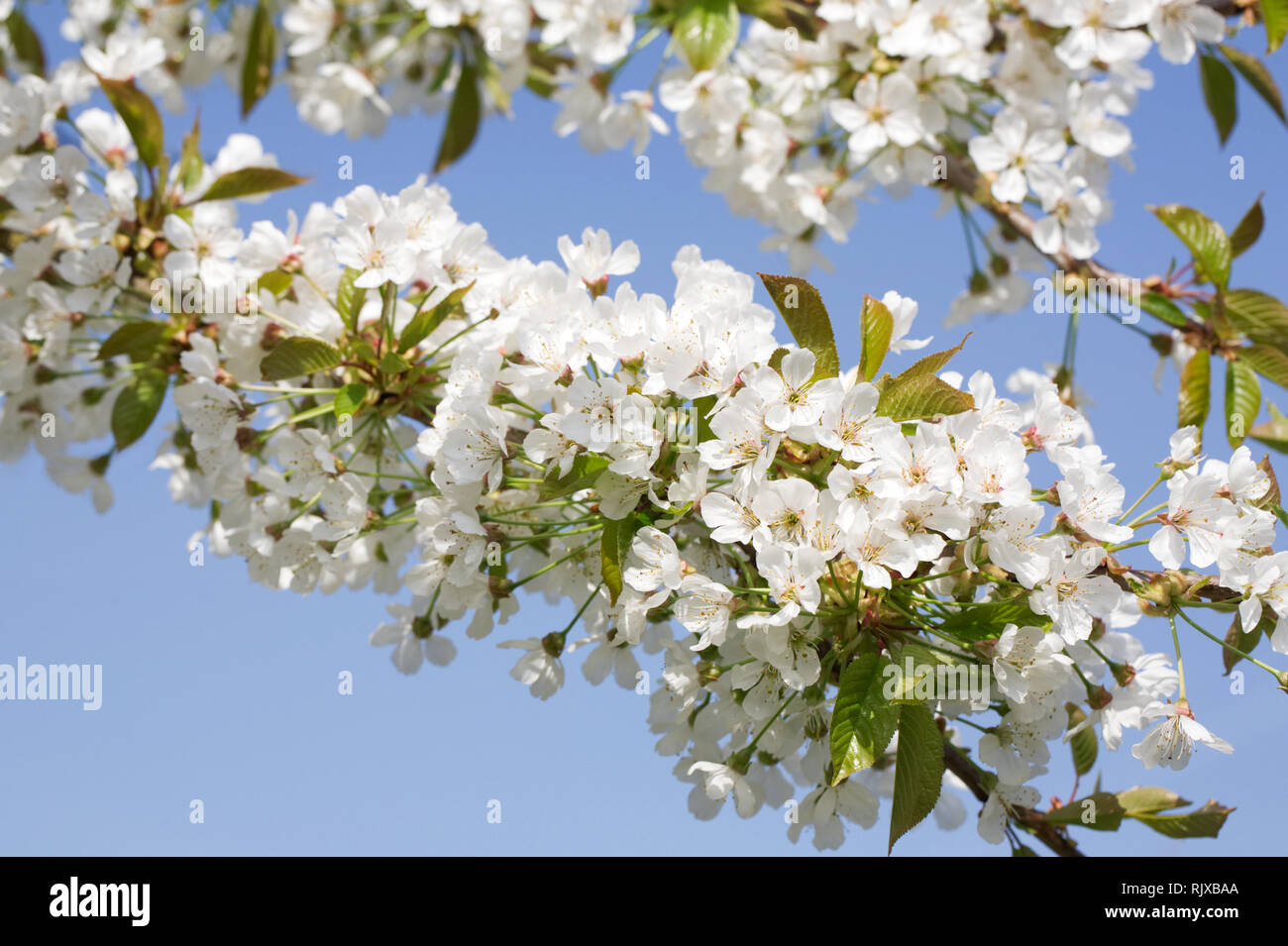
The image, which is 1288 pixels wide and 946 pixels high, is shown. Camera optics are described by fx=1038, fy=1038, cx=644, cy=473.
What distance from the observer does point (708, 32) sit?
3.20m

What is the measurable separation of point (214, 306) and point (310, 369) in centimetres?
40

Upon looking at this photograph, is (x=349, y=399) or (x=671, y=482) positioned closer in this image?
(x=671, y=482)

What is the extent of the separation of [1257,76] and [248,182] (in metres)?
3.12

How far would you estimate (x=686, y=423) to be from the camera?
5.66 ft

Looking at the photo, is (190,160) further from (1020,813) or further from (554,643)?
(1020,813)

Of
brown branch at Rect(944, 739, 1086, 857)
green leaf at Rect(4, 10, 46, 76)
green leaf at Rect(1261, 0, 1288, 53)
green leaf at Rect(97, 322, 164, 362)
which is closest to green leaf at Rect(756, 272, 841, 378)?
brown branch at Rect(944, 739, 1086, 857)

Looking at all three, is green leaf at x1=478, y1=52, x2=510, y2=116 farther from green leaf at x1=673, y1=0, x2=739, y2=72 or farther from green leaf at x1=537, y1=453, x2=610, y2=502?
green leaf at x1=537, y1=453, x2=610, y2=502

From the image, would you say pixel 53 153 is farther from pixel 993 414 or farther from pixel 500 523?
pixel 993 414

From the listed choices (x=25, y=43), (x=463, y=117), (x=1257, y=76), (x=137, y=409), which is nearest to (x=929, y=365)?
(x=137, y=409)

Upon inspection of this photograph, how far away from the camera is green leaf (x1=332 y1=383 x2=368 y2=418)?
6.89ft

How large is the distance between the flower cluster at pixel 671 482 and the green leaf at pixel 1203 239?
967 millimetres

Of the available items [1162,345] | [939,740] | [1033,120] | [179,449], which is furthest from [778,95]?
[939,740]

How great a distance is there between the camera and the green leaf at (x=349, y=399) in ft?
6.89

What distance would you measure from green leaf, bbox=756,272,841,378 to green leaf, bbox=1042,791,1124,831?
1.06m
